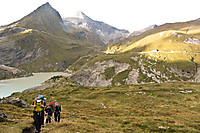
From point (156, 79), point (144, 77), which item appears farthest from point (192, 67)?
point (144, 77)

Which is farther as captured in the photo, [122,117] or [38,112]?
[122,117]

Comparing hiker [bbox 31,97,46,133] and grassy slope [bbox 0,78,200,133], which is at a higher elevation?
hiker [bbox 31,97,46,133]

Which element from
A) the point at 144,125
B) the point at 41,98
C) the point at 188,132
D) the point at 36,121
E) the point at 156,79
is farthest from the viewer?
the point at 156,79

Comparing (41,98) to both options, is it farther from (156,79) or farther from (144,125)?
(156,79)

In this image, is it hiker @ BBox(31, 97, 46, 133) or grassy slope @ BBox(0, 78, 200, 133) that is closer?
hiker @ BBox(31, 97, 46, 133)

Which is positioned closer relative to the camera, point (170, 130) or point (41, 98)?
point (41, 98)

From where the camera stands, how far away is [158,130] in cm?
1919

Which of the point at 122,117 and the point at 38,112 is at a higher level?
the point at 38,112

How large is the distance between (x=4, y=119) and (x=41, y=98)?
8047 mm

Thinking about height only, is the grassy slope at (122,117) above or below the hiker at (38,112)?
below

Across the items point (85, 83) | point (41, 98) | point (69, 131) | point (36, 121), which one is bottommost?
point (85, 83)

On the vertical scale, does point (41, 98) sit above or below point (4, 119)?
above

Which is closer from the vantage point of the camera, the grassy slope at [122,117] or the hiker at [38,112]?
the hiker at [38,112]

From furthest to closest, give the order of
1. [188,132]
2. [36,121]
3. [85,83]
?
1. [85,83]
2. [188,132]
3. [36,121]
